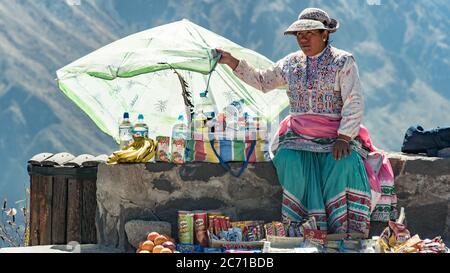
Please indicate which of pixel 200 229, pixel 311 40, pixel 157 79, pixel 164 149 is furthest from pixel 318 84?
pixel 157 79

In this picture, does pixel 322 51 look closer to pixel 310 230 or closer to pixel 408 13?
pixel 310 230

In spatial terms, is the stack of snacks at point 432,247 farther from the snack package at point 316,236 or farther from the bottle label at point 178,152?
the bottle label at point 178,152

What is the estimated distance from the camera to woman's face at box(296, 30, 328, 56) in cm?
584

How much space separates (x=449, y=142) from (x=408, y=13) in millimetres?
71704

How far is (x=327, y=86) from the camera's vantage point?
5867 millimetres

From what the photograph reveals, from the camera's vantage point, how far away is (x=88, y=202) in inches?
266

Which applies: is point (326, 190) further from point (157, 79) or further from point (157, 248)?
point (157, 79)

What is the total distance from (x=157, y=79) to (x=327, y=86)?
163 centimetres

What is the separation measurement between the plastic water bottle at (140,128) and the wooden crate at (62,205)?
749mm

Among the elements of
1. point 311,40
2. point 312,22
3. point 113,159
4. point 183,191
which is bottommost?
point 183,191

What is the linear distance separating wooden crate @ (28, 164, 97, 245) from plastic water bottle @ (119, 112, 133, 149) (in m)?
0.64

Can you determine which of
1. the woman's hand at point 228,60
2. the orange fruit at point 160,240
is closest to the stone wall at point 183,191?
the orange fruit at point 160,240

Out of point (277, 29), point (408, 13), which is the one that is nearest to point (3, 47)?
point (277, 29)

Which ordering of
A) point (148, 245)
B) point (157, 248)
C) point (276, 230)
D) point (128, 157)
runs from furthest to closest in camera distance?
point (128, 157) < point (276, 230) < point (148, 245) < point (157, 248)
